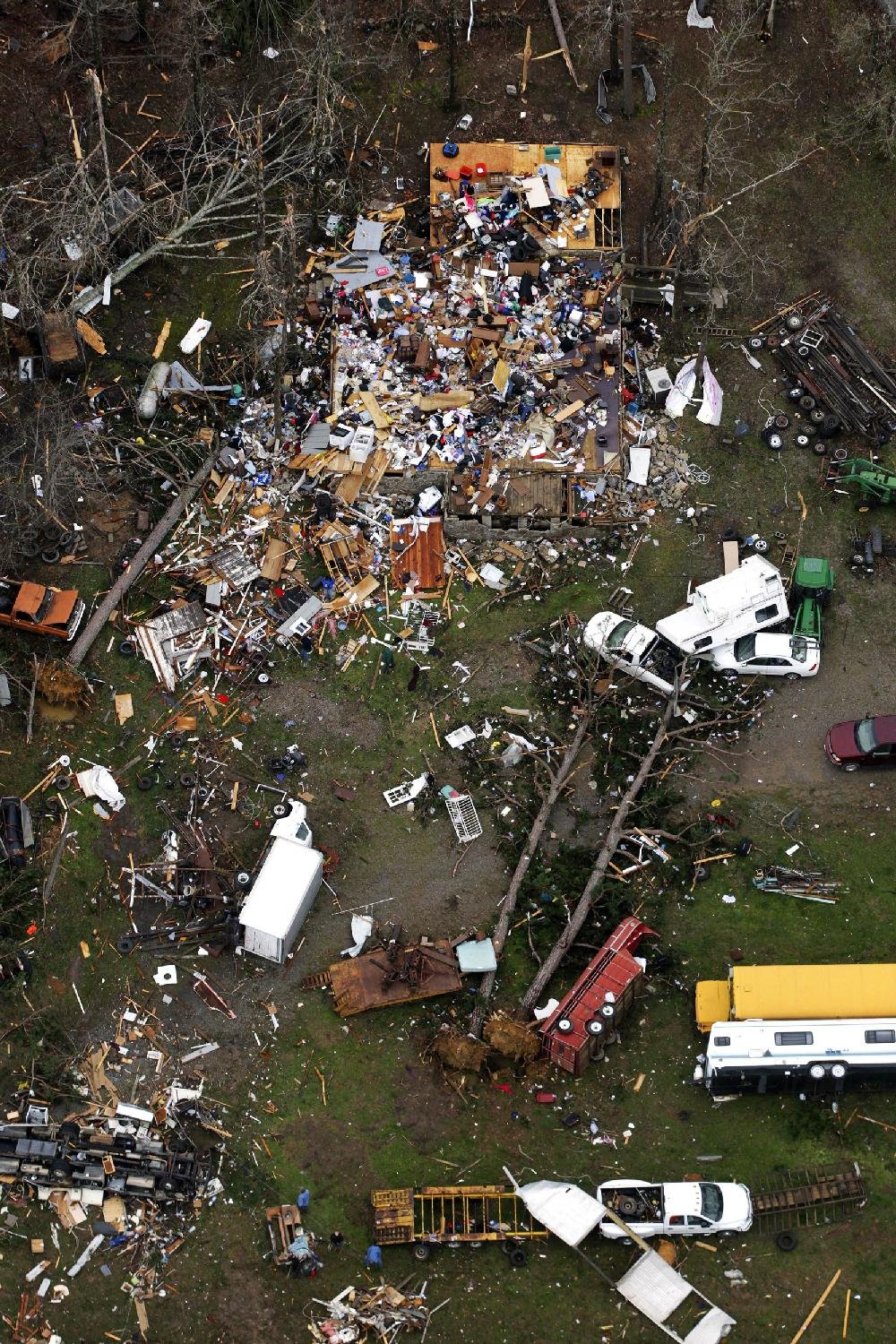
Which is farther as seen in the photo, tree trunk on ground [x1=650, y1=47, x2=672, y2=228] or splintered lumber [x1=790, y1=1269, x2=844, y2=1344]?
tree trunk on ground [x1=650, y1=47, x2=672, y2=228]

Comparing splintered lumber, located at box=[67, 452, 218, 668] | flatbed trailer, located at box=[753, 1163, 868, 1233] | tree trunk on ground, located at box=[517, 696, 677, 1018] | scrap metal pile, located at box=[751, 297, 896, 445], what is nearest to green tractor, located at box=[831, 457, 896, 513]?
scrap metal pile, located at box=[751, 297, 896, 445]

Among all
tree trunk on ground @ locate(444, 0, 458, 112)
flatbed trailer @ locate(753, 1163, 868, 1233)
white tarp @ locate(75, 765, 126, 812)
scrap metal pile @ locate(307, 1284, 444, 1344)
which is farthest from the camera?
tree trunk on ground @ locate(444, 0, 458, 112)

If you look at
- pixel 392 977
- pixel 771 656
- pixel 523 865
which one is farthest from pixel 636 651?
pixel 392 977

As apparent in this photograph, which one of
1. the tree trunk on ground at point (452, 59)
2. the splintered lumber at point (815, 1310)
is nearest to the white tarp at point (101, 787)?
the splintered lumber at point (815, 1310)

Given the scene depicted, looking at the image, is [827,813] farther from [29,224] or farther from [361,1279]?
[29,224]

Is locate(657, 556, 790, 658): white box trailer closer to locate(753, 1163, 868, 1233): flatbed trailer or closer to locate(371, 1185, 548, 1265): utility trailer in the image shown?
locate(753, 1163, 868, 1233): flatbed trailer

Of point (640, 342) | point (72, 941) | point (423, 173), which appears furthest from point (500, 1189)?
point (423, 173)

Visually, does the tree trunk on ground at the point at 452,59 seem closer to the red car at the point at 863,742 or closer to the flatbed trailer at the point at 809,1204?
the red car at the point at 863,742

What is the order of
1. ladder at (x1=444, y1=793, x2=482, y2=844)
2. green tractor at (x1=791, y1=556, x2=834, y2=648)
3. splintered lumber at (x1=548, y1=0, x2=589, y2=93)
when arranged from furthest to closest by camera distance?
1. splintered lumber at (x1=548, y1=0, x2=589, y2=93)
2. green tractor at (x1=791, y1=556, x2=834, y2=648)
3. ladder at (x1=444, y1=793, x2=482, y2=844)
